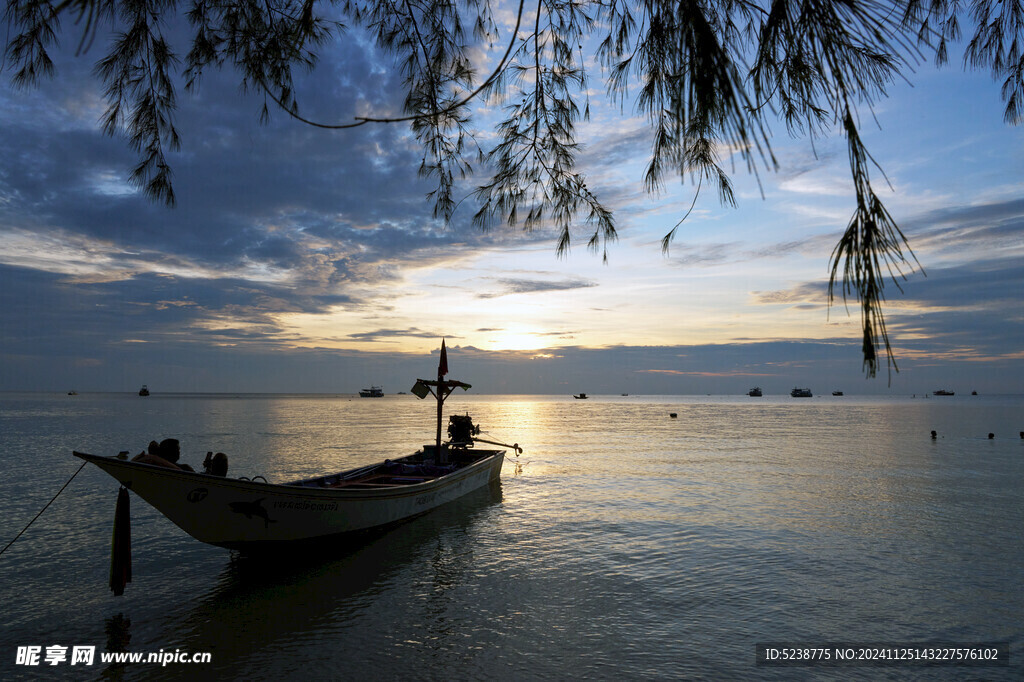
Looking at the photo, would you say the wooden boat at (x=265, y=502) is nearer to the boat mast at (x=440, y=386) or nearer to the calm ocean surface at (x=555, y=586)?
the calm ocean surface at (x=555, y=586)

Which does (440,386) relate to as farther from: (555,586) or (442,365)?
(555,586)

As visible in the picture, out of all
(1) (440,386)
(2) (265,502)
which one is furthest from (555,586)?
(1) (440,386)

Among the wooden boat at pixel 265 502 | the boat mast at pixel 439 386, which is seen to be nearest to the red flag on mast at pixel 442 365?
the boat mast at pixel 439 386

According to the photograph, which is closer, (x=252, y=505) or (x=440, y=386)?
(x=252, y=505)

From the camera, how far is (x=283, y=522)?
38.9 ft

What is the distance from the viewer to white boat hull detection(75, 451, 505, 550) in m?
9.73

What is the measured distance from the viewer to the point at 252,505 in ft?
36.6

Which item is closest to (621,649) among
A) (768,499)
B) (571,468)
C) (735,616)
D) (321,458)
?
(735,616)

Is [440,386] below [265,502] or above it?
above

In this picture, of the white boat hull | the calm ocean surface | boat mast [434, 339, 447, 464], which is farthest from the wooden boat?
boat mast [434, 339, 447, 464]

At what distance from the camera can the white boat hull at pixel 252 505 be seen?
9734mm

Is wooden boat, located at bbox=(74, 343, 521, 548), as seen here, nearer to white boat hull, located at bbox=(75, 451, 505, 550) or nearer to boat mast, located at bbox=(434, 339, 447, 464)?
white boat hull, located at bbox=(75, 451, 505, 550)

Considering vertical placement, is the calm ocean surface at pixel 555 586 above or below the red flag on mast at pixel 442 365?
below

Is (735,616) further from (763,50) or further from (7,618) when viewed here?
(7,618)
